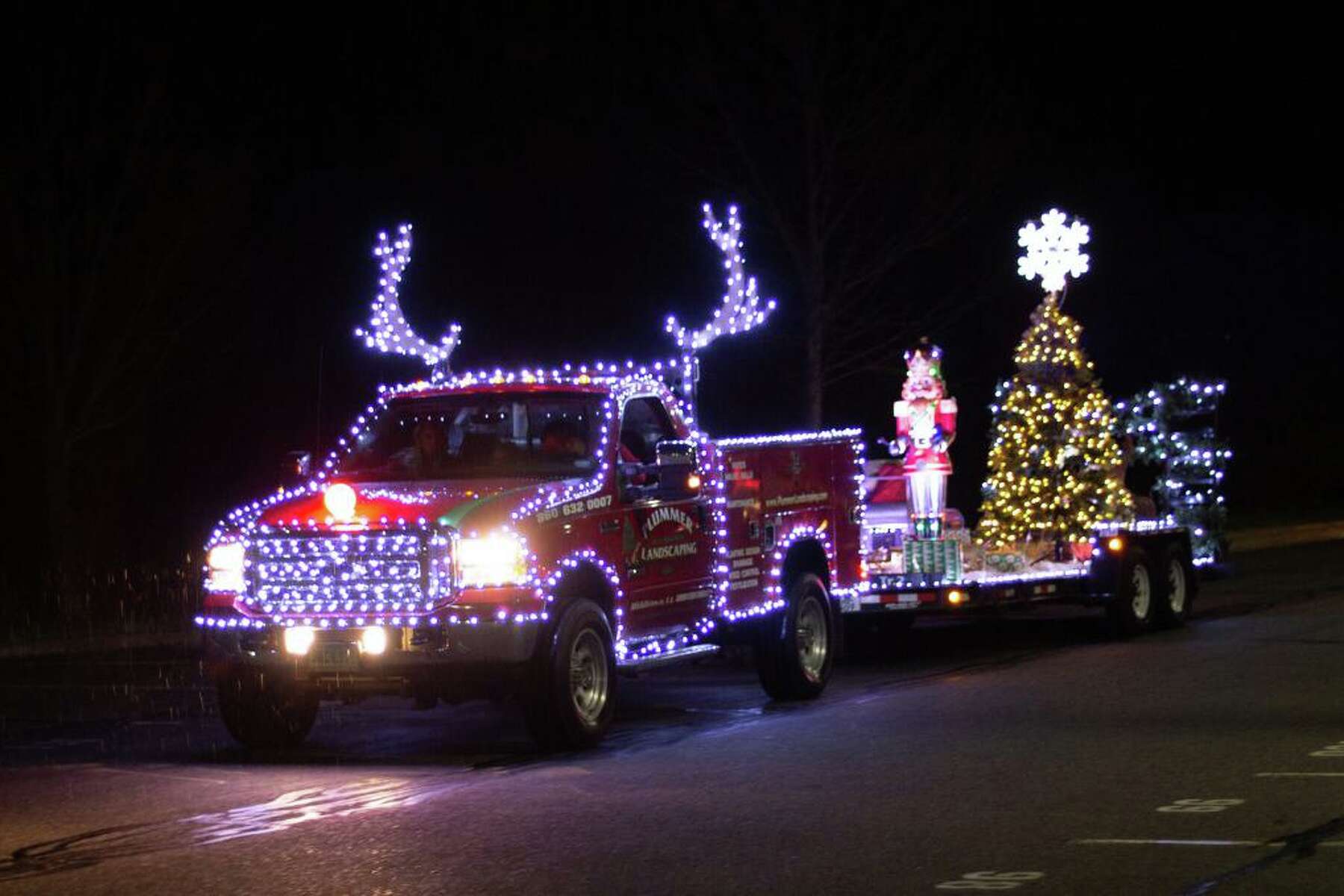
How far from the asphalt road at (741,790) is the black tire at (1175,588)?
2.72 metres

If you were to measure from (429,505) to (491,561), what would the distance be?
1.75 ft

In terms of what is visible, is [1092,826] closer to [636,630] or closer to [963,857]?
[963,857]

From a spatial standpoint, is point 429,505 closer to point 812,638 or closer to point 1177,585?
point 812,638

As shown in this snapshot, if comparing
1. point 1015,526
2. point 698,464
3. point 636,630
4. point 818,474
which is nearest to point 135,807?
point 636,630

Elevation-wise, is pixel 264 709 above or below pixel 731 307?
below

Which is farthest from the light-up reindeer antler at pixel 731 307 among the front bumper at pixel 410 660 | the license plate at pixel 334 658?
the license plate at pixel 334 658

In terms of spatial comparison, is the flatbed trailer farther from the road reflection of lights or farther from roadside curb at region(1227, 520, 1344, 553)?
roadside curb at region(1227, 520, 1344, 553)

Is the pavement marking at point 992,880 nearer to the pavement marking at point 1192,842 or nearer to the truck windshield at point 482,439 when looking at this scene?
the pavement marking at point 1192,842

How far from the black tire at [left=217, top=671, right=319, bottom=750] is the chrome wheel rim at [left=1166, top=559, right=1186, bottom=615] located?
395 inches

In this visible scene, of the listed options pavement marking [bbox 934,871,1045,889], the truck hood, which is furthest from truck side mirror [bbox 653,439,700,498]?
pavement marking [bbox 934,871,1045,889]

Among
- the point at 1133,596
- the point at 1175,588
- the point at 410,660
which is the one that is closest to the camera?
the point at 410,660

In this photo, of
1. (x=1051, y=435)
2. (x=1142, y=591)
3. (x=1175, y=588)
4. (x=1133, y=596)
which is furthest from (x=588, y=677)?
(x=1051, y=435)

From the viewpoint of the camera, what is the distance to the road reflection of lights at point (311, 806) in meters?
9.57

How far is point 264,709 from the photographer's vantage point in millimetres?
12523
